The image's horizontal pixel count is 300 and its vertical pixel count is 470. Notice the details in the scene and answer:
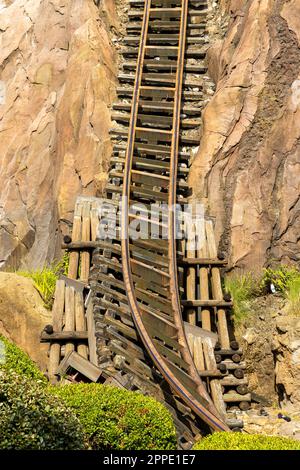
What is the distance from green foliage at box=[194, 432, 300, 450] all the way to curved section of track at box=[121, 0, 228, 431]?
4.11 feet

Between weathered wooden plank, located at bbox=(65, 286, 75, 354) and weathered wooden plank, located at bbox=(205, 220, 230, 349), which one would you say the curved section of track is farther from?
weathered wooden plank, located at bbox=(65, 286, 75, 354)

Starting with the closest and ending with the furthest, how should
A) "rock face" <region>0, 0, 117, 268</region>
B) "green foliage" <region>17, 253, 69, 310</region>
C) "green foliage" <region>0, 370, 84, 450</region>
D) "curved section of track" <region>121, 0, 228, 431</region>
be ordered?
"green foliage" <region>0, 370, 84, 450</region> < "curved section of track" <region>121, 0, 228, 431</region> < "green foliage" <region>17, 253, 69, 310</region> < "rock face" <region>0, 0, 117, 268</region>

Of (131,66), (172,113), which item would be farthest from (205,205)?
(131,66)

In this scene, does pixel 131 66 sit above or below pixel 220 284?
above

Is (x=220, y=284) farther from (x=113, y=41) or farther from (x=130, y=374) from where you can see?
(x=113, y=41)

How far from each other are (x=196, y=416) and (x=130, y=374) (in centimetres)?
120

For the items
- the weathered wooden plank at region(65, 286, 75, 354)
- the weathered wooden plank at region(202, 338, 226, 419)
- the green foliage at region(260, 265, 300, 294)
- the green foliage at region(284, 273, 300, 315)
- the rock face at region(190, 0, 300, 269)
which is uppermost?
the rock face at region(190, 0, 300, 269)

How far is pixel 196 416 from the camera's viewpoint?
24.7ft

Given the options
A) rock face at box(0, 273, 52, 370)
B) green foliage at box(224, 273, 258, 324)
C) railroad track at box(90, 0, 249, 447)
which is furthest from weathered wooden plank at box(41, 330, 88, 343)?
green foliage at box(224, 273, 258, 324)

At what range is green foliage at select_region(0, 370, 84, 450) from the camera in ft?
16.9

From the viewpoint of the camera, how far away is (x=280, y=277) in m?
10.3

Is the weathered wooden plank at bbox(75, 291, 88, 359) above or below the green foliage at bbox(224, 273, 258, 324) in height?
below

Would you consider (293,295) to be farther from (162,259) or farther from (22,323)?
(22,323)

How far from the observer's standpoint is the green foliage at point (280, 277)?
398 inches
